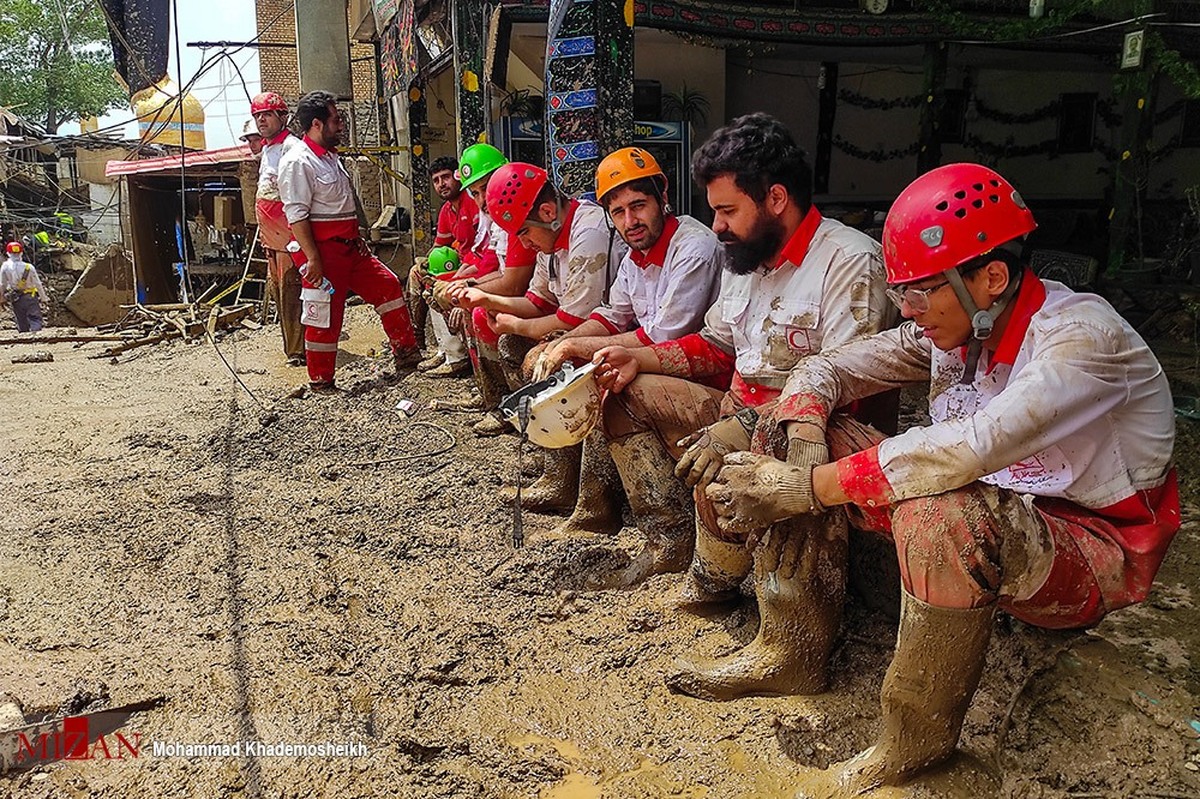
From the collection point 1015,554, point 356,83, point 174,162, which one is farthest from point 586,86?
point 356,83

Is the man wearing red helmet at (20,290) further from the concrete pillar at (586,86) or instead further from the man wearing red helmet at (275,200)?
the concrete pillar at (586,86)

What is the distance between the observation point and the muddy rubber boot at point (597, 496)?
3.37 meters

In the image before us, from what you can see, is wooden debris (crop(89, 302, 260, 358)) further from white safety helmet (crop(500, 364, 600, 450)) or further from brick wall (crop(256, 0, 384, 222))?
white safety helmet (crop(500, 364, 600, 450))

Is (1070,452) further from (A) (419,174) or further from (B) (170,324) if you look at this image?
(B) (170,324)

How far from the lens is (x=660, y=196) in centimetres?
324

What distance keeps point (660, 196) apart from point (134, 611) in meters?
2.41

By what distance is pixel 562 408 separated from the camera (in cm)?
284

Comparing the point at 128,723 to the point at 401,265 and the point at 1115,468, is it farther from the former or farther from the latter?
the point at 401,265

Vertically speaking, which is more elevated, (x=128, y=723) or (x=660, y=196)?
(x=660, y=196)

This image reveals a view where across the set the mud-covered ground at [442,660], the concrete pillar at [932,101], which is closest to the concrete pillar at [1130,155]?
the concrete pillar at [932,101]

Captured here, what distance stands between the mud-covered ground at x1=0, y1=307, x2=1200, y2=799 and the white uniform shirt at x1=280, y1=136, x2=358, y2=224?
219 centimetres

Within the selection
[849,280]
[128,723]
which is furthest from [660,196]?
[128,723]

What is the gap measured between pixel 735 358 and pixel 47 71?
3197cm

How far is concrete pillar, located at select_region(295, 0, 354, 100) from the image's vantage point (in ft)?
33.2
